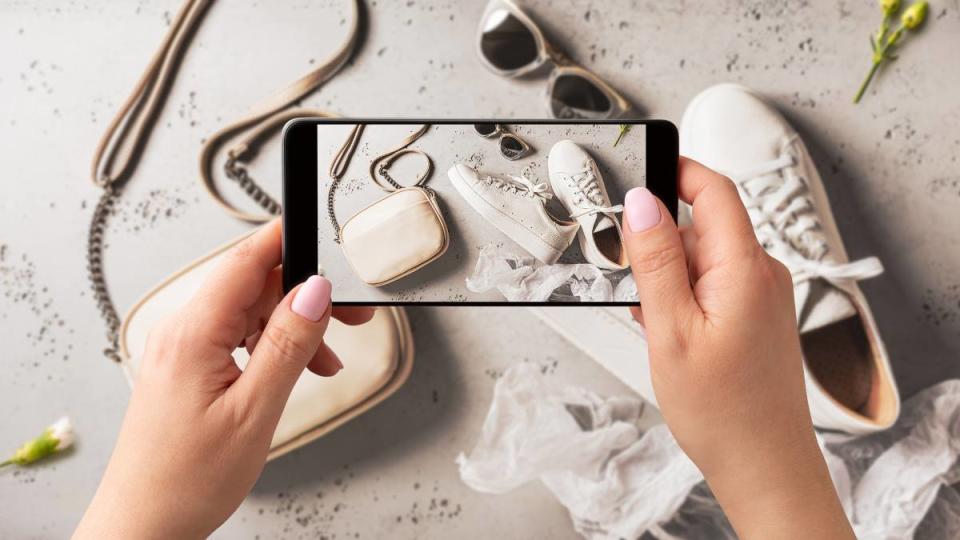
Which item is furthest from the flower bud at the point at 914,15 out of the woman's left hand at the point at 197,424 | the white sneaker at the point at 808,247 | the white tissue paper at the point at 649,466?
the woman's left hand at the point at 197,424

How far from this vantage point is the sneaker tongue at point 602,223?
1.95 feet

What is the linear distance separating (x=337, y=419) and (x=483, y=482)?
24 cm

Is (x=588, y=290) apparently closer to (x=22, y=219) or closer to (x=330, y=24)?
(x=330, y=24)

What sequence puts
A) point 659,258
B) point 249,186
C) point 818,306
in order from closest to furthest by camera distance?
point 659,258, point 818,306, point 249,186

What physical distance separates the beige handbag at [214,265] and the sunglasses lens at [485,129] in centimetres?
35

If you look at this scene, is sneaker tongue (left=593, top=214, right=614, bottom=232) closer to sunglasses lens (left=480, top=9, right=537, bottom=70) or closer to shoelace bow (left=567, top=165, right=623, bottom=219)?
shoelace bow (left=567, top=165, right=623, bottom=219)

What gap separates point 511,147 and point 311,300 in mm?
245

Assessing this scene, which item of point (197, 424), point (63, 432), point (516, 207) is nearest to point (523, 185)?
point (516, 207)

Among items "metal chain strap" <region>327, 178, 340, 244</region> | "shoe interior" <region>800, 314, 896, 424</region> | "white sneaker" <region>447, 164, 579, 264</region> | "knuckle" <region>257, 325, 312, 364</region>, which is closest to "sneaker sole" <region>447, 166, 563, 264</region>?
"white sneaker" <region>447, 164, 579, 264</region>

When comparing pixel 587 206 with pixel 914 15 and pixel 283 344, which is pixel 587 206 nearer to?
pixel 283 344

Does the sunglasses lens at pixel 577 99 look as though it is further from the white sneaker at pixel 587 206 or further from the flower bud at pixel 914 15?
the flower bud at pixel 914 15

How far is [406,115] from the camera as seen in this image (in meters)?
0.97

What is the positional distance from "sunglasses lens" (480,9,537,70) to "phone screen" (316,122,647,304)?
37cm

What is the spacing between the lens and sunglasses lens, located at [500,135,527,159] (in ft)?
2.01
